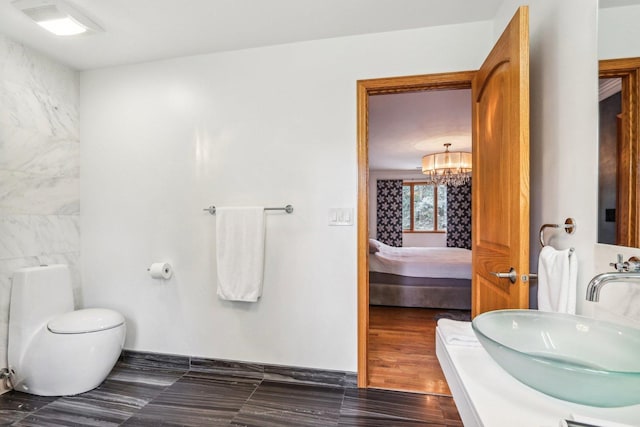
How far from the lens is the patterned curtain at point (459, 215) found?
6809 mm

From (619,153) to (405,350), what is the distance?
2132 millimetres

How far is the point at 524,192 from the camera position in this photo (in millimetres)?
1233

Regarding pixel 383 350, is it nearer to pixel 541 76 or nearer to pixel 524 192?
pixel 524 192

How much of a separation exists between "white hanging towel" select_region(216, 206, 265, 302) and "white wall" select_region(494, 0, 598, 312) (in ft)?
5.14

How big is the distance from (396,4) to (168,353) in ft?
9.11

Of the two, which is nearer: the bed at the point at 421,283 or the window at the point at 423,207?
the bed at the point at 421,283

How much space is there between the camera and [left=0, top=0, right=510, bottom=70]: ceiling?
1.72 m

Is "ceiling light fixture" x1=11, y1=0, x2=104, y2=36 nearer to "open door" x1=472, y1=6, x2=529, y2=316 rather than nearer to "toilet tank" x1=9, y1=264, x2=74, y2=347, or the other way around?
"toilet tank" x1=9, y1=264, x2=74, y2=347

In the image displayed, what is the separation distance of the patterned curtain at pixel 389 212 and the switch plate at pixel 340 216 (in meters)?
5.15

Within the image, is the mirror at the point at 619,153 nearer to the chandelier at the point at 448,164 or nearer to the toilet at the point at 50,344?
→ the toilet at the point at 50,344

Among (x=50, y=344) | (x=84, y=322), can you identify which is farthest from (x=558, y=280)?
(x=50, y=344)

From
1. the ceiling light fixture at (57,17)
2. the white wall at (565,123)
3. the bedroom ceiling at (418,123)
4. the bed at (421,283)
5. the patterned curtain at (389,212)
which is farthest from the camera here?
the patterned curtain at (389,212)

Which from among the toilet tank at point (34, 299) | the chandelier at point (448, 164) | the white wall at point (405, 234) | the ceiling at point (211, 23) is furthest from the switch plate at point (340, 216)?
the white wall at point (405, 234)

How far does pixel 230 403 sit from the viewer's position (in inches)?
74.1
